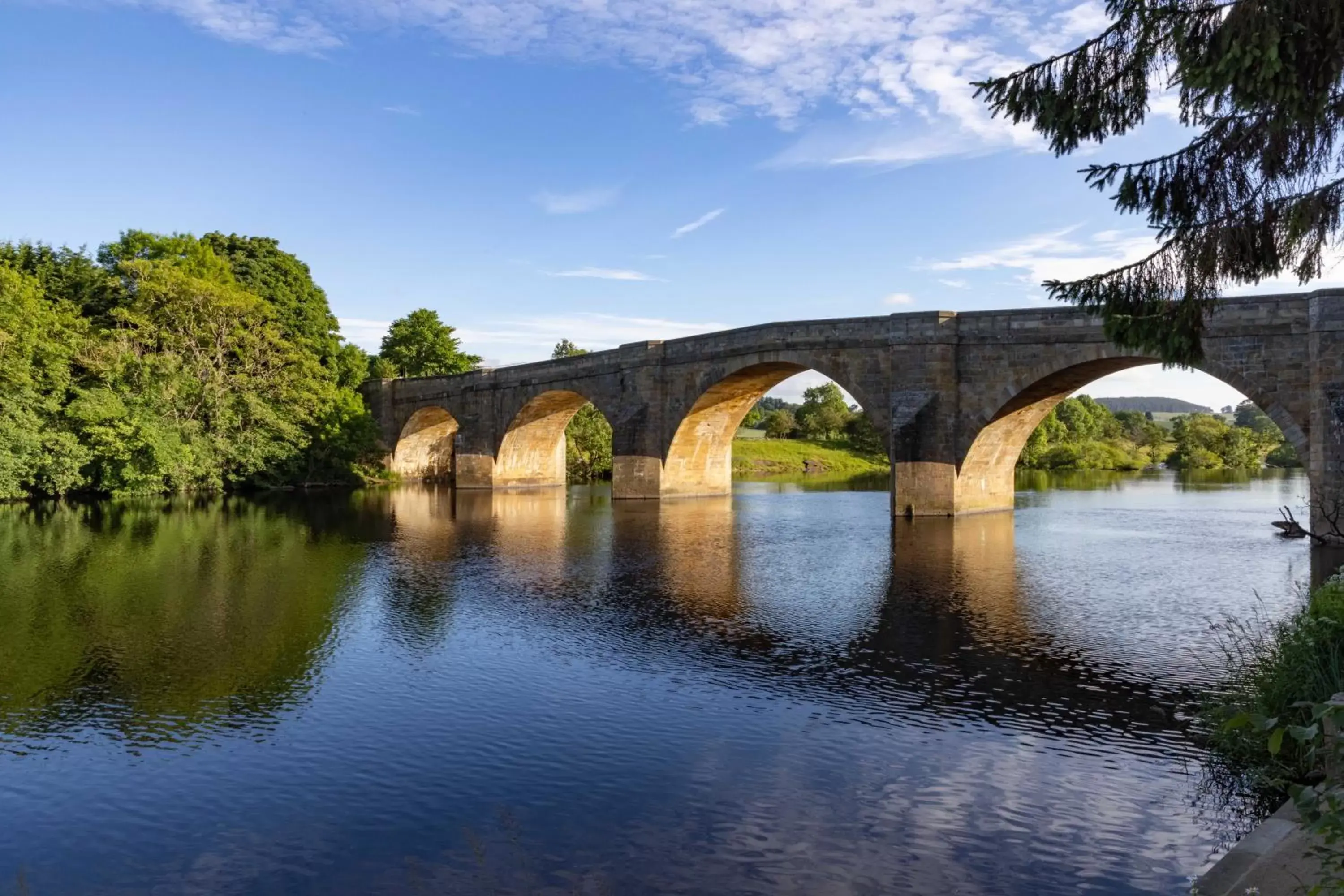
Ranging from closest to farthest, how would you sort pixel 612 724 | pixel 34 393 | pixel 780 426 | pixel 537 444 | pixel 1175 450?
pixel 612 724, pixel 34 393, pixel 537 444, pixel 1175 450, pixel 780 426

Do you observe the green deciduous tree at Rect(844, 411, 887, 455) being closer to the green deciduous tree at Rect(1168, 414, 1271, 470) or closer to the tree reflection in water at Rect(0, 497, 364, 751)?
the green deciduous tree at Rect(1168, 414, 1271, 470)

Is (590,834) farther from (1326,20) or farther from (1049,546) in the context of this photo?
(1049,546)

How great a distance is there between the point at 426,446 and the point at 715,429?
25389mm

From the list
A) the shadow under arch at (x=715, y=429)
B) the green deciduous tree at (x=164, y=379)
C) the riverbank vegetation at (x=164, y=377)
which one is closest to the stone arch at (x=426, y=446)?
the riverbank vegetation at (x=164, y=377)

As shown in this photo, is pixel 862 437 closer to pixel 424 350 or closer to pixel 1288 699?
pixel 424 350

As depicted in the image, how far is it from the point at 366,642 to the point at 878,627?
270 inches

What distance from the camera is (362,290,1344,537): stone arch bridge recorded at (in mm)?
21203

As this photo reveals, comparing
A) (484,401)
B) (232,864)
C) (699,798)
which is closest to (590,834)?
(699,798)

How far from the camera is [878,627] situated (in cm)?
1316

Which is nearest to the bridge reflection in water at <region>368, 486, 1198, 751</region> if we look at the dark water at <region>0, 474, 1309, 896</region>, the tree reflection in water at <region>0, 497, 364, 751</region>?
the dark water at <region>0, 474, 1309, 896</region>

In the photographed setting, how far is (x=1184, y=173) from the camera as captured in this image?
9.44m

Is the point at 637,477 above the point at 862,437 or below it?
below

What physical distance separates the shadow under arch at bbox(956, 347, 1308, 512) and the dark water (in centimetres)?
440

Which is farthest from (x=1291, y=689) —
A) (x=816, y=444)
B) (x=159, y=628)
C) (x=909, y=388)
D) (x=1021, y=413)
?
(x=816, y=444)
